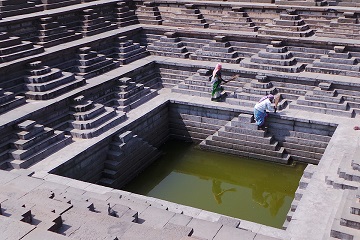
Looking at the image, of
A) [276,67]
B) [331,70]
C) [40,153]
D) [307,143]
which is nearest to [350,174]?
[307,143]

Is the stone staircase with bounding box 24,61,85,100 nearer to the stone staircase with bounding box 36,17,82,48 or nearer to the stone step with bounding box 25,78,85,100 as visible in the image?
the stone step with bounding box 25,78,85,100

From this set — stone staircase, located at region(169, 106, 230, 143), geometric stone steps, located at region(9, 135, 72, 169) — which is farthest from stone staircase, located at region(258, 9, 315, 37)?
geometric stone steps, located at region(9, 135, 72, 169)

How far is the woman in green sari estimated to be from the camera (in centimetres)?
1510

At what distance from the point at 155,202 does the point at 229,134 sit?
521 centimetres

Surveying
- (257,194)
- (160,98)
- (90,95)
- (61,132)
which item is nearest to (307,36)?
(160,98)

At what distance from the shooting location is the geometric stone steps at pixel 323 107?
46.1ft

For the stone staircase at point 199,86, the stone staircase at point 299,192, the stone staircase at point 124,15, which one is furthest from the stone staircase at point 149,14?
the stone staircase at point 299,192

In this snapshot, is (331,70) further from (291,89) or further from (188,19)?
(188,19)

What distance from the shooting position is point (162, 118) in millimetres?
15734

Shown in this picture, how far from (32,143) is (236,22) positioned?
392 inches

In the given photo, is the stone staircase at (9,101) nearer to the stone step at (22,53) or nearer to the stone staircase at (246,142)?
the stone step at (22,53)

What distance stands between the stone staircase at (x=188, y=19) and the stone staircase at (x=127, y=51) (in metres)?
1.98

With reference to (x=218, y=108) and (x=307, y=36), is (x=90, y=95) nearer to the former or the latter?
(x=218, y=108)

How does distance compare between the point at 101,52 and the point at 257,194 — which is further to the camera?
the point at 101,52
